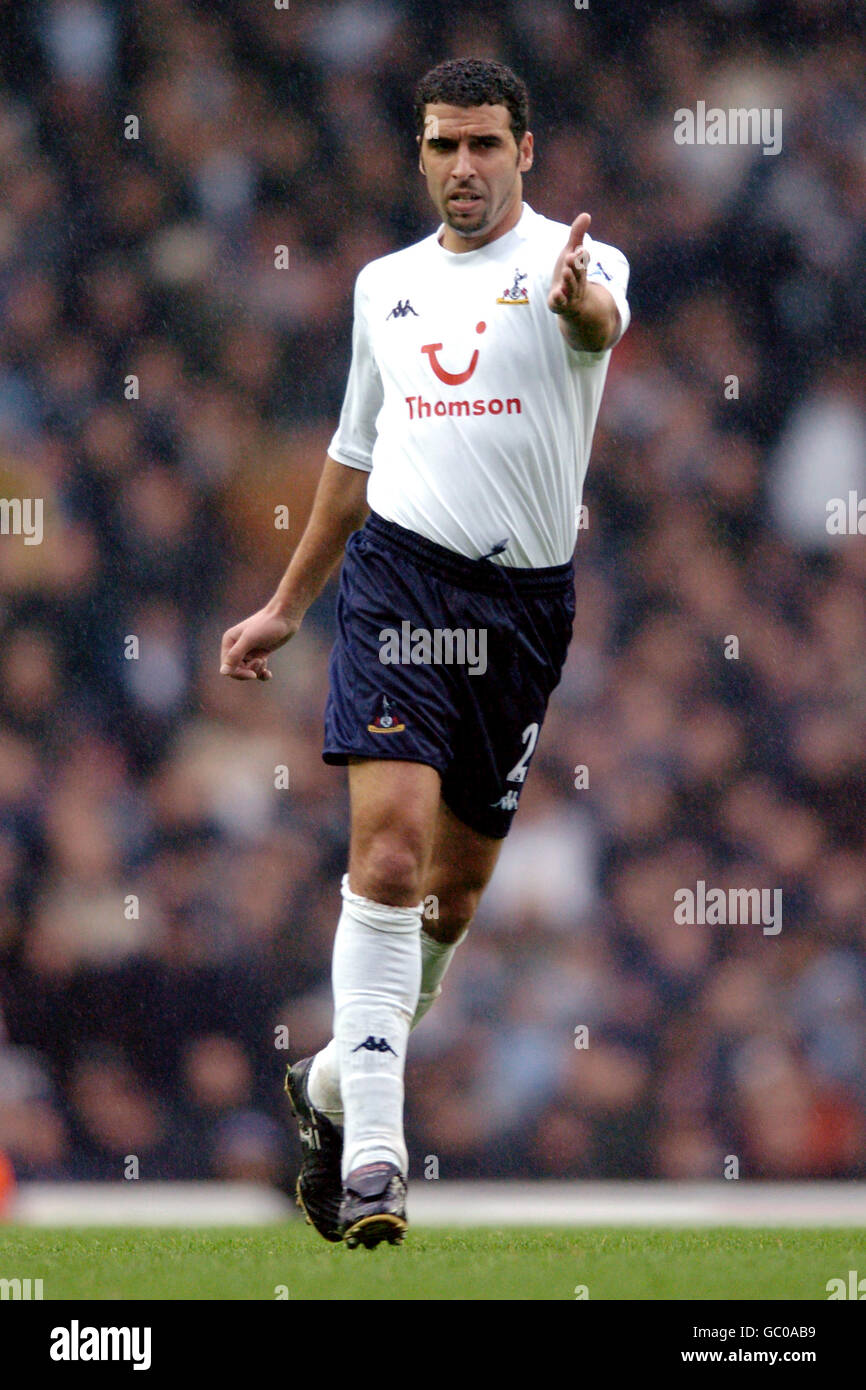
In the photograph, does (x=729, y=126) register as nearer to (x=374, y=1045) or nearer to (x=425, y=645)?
(x=425, y=645)

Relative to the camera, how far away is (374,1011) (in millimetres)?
3961

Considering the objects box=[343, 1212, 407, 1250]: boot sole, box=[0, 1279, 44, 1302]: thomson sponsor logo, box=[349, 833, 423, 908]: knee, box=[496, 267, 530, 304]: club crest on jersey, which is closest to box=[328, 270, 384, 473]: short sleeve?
box=[496, 267, 530, 304]: club crest on jersey

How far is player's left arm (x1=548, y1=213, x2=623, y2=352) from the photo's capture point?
376 cm

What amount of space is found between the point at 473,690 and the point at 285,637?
573mm

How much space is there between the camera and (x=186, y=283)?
886 centimetres

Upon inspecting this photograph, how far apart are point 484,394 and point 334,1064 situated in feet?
4.68

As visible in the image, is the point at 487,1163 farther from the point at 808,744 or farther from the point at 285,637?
the point at 285,637

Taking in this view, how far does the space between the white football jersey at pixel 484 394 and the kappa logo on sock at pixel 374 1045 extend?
0.98 m

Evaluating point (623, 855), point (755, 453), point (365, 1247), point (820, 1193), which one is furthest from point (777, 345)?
point (365, 1247)

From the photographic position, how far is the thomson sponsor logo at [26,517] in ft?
27.9

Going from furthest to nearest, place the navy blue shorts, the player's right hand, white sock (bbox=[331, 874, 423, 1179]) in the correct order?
the player's right hand → the navy blue shorts → white sock (bbox=[331, 874, 423, 1179])

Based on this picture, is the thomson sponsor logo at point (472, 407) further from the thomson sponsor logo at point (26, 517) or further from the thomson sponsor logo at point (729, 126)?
the thomson sponsor logo at point (729, 126)

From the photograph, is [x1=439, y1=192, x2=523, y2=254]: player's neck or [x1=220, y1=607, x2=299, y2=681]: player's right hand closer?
[x1=439, y1=192, x2=523, y2=254]: player's neck

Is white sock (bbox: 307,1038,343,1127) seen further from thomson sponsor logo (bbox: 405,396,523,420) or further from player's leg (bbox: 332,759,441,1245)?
thomson sponsor logo (bbox: 405,396,523,420)
